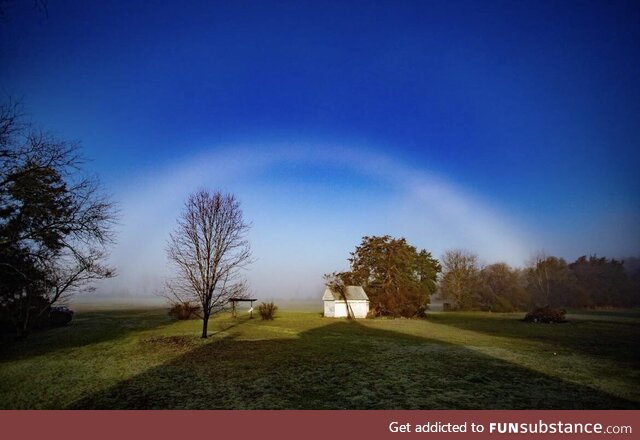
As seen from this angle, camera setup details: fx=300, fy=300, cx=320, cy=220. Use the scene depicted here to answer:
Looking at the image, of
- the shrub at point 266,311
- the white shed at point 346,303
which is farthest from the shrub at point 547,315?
the shrub at point 266,311

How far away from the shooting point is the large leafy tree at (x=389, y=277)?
163ft

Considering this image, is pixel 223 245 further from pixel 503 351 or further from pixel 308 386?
pixel 503 351

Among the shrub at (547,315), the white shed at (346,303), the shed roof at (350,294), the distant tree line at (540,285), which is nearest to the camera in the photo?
the shrub at (547,315)

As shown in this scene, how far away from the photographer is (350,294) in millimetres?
48438

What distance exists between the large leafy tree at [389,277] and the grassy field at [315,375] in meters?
31.0

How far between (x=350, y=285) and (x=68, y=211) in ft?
143

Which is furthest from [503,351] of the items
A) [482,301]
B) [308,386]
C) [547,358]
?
[482,301]

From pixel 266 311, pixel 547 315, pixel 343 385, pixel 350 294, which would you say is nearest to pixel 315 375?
pixel 343 385

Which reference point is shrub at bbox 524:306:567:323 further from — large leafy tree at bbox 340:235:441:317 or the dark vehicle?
the dark vehicle

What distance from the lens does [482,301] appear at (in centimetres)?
7544

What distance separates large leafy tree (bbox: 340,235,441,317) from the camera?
49.6 meters

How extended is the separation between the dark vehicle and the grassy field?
45.8 feet

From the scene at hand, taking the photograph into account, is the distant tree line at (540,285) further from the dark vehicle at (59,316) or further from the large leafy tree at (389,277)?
the dark vehicle at (59,316)

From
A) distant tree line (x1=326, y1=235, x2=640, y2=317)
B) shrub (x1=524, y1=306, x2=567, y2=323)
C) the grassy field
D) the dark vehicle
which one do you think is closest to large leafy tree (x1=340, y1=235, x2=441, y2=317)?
distant tree line (x1=326, y1=235, x2=640, y2=317)
